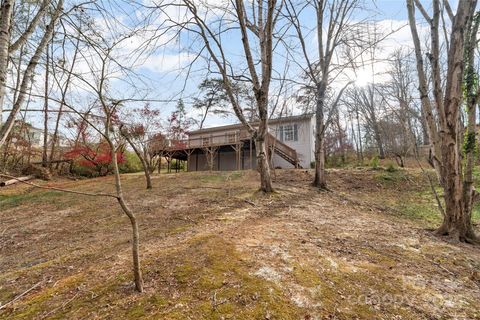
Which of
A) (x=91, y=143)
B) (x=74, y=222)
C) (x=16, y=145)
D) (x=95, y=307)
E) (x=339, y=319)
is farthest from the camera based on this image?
(x=91, y=143)

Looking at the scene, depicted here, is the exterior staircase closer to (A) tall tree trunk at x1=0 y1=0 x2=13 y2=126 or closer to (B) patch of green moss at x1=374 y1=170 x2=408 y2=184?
(B) patch of green moss at x1=374 y1=170 x2=408 y2=184

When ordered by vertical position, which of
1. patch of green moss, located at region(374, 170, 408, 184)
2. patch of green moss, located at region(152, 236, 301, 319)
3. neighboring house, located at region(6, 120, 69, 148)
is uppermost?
neighboring house, located at region(6, 120, 69, 148)

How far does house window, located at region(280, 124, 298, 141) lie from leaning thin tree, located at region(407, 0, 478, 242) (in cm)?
1273

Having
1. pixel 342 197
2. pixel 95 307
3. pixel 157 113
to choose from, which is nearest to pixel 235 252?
pixel 95 307

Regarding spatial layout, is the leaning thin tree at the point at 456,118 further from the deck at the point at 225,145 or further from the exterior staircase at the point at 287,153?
the exterior staircase at the point at 287,153

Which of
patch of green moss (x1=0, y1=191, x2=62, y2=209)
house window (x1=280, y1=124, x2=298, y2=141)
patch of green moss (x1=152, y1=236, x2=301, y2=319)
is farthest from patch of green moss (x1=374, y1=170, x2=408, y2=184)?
patch of green moss (x1=0, y1=191, x2=62, y2=209)

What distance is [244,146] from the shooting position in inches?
664

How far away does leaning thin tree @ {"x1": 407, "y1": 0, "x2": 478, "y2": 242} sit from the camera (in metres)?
3.66

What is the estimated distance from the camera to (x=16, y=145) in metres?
12.4

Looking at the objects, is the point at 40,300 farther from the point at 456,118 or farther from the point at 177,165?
the point at 177,165

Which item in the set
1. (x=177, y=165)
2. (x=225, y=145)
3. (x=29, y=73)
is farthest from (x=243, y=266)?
(x=177, y=165)

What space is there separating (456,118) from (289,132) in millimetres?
13400

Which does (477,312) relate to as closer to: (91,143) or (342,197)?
(342,197)

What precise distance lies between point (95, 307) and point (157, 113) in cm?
1278
